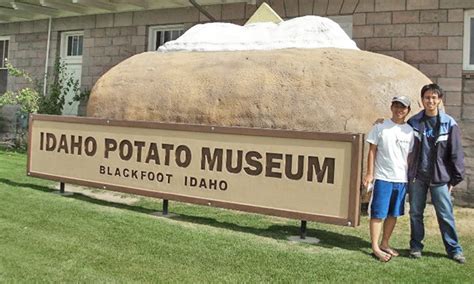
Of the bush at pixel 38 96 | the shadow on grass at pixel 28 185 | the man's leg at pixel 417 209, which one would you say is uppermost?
the bush at pixel 38 96

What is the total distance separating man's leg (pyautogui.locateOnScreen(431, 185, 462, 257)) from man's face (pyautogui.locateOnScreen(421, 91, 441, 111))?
68cm

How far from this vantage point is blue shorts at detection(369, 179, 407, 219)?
14.0ft

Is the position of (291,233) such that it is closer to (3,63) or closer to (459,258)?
(459,258)

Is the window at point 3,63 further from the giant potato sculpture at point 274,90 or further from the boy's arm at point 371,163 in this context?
the boy's arm at point 371,163

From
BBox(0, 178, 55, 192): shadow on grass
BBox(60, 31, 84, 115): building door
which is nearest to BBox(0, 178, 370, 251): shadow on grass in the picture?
BBox(0, 178, 55, 192): shadow on grass

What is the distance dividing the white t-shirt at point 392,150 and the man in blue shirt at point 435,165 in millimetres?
105

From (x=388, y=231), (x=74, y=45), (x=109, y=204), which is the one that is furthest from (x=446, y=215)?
(x=74, y=45)

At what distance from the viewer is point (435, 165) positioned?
4266mm

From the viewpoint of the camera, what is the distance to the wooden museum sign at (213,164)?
454cm

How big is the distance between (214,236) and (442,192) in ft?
6.79

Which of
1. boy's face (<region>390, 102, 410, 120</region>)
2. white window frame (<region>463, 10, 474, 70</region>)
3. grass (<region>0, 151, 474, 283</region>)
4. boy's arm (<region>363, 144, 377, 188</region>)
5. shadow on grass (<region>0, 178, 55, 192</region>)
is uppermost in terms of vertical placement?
white window frame (<region>463, 10, 474, 70</region>)

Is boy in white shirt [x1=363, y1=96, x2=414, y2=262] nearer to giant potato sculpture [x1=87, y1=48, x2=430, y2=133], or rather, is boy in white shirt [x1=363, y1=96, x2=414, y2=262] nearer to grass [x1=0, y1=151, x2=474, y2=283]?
grass [x1=0, y1=151, x2=474, y2=283]

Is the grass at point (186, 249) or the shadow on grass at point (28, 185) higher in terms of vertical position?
the shadow on grass at point (28, 185)

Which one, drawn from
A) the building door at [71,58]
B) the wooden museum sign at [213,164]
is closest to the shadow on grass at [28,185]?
the wooden museum sign at [213,164]
